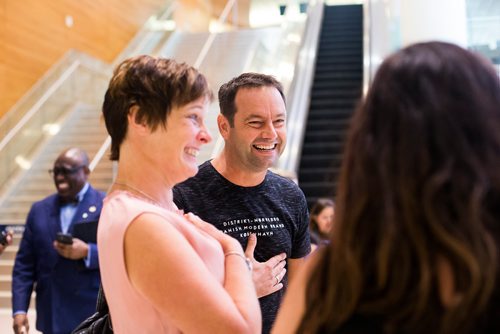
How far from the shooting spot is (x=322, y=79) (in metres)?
10.2

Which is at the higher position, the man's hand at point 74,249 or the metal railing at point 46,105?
the metal railing at point 46,105

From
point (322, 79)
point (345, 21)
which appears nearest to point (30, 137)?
point (322, 79)

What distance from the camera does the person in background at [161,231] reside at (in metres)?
1.20

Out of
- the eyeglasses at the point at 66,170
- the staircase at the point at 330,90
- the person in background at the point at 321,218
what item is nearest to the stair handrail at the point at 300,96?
the staircase at the point at 330,90

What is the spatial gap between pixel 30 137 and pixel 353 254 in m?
9.12

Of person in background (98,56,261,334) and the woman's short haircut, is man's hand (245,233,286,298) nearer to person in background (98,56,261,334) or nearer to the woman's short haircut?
person in background (98,56,261,334)

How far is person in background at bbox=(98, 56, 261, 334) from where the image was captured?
47.2 inches

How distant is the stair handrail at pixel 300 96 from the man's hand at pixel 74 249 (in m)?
3.03

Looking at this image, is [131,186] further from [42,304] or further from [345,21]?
[345,21]

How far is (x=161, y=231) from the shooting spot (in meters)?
1.23

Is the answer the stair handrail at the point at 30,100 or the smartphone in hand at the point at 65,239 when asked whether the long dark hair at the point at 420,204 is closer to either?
the smartphone in hand at the point at 65,239

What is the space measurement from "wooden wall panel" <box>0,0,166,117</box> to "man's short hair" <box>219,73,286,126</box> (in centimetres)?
881

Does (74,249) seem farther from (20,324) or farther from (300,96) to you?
(300,96)

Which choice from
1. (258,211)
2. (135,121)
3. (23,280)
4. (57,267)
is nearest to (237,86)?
(258,211)
